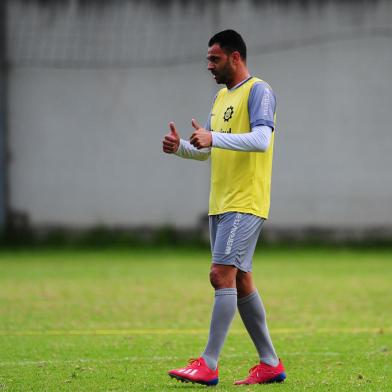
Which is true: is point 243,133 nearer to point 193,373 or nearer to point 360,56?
point 193,373

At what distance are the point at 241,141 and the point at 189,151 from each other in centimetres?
82

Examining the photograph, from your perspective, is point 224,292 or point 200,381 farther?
point 224,292

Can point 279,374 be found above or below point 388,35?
below

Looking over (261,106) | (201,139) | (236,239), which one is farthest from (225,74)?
(236,239)

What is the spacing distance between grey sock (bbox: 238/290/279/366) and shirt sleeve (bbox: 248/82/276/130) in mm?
1126

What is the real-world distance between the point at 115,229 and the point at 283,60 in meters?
4.51

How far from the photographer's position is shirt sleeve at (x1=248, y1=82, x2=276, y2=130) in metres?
6.97

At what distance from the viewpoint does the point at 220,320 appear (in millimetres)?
6961

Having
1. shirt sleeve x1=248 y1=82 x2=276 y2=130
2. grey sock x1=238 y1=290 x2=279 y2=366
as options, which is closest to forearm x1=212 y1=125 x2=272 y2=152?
shirt sleeve x1=248 y1=82 x2=276 y2=130

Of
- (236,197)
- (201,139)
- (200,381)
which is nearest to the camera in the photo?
(201,139)

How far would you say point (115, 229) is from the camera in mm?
21250

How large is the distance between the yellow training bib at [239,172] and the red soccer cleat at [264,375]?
978mm

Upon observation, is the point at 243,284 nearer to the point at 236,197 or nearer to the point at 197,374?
the point at 236,197

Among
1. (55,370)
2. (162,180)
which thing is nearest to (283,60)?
(162,180)
